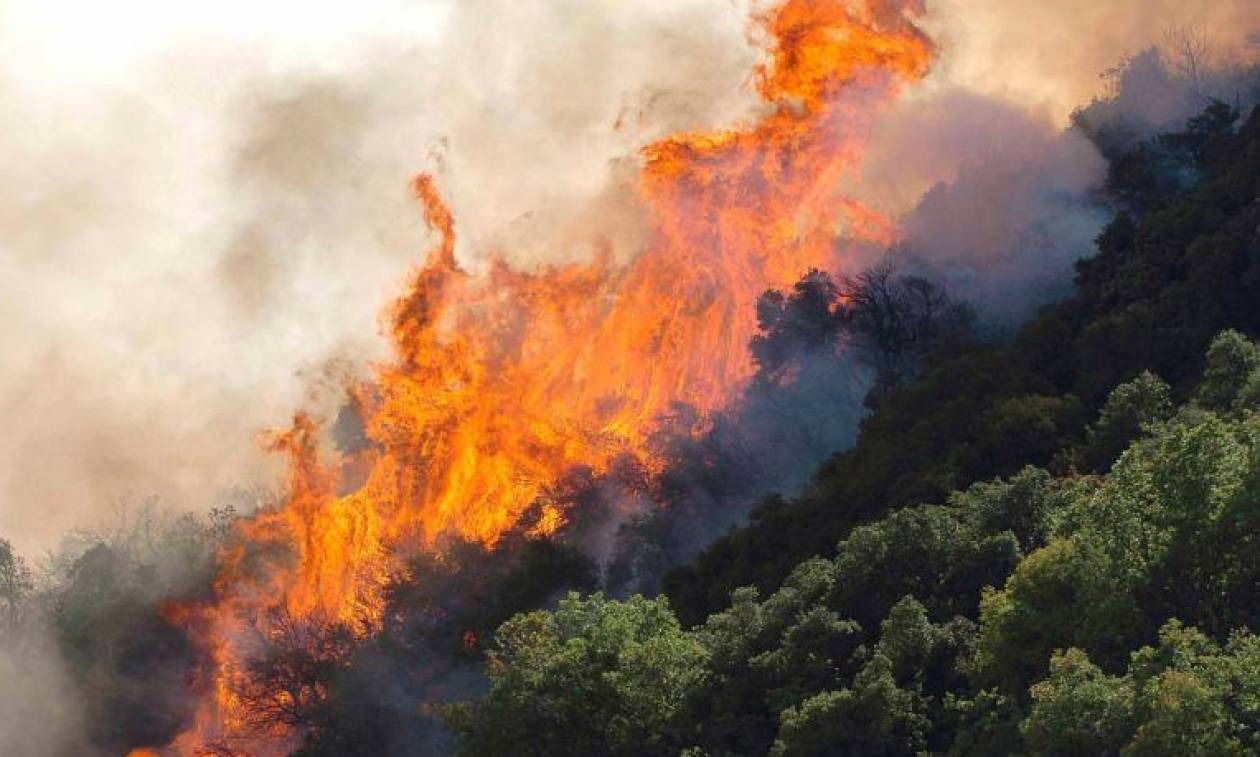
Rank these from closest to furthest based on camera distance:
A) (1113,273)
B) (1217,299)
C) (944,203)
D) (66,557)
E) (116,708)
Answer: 1. (1217,299)
2. (1113,273)
3. (944,203)
4. (116,708)
5. (66,557)

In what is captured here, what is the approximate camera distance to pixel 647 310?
95.7 metres

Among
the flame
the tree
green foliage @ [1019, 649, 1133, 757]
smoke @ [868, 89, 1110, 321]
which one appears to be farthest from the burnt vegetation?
the tree

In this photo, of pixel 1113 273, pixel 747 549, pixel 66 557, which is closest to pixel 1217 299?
pixel 1113 273

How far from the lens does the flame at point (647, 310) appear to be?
9506 cm

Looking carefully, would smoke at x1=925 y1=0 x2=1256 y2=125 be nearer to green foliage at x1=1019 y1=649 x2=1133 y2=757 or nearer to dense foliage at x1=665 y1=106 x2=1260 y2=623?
dense foliage at x1=665 y1=106 x2=1260 y2=623

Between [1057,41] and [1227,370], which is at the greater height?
[1057,41]

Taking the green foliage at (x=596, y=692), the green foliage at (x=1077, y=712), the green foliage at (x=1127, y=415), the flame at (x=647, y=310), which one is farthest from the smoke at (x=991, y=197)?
the green foliage at (x=1077, y=712)

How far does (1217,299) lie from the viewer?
81562 millimetres

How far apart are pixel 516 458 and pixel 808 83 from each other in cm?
2088

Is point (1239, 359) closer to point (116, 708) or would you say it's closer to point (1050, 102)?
point (1050, 102)

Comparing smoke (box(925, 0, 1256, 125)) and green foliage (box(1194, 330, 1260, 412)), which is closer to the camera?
green foliage (box(1194, 330, 1260, 412))

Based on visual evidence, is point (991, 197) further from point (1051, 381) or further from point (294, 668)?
point (294, 668)

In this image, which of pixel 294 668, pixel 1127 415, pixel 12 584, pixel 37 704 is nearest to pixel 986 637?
pixel 1127 415

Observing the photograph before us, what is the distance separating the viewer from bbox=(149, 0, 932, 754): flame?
95062mm
